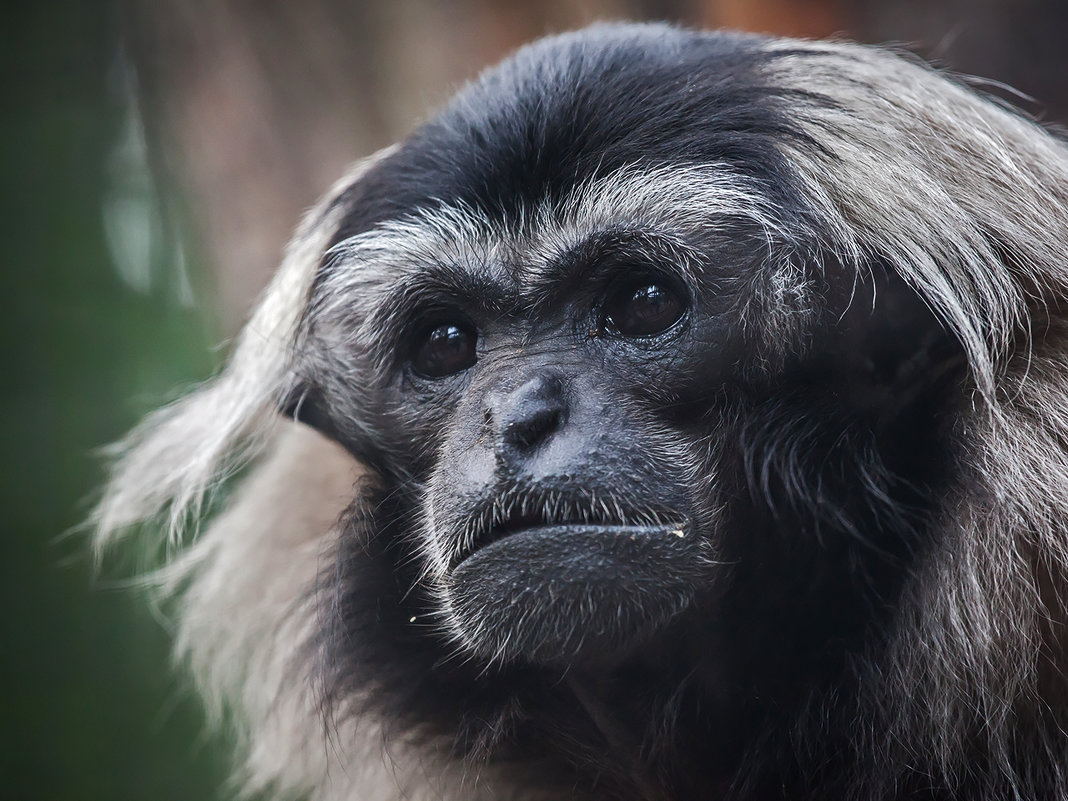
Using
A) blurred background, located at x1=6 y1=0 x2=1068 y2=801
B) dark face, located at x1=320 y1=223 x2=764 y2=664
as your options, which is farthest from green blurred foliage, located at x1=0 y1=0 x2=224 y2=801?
dark face, located at x1=320 y1=223 x2=764 y2=664

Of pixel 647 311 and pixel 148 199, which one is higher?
pixel 647 311

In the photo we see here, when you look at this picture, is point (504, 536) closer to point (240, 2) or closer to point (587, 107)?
point (587, 107)

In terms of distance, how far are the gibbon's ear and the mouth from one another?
857 millimetres

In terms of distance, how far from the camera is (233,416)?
2.52m

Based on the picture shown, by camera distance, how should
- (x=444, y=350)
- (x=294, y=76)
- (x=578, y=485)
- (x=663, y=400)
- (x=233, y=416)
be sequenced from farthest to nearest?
(x=294, y=76) → (x=233, y=416) → (x=444, y=350) → (x=663, y=400) → (x=578, y=485)

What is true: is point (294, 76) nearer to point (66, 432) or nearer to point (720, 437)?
point (66, 432)

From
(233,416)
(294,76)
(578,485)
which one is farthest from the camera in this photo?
(294,76)

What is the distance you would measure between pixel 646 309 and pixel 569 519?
0.44 meters

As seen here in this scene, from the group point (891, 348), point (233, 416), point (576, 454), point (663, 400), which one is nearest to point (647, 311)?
point (663, 400)

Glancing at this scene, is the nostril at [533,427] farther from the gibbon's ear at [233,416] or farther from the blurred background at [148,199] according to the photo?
the blurred background at [148,199]

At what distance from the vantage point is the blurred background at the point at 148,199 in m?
3.62

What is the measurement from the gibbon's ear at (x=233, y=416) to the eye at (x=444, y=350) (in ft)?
1.33

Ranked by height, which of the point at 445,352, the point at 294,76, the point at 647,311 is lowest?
the point at 294,76

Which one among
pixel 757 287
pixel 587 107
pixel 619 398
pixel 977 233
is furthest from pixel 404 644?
pixel 977 233
